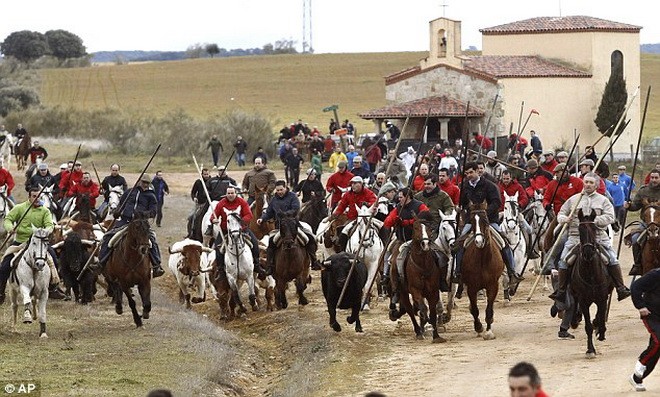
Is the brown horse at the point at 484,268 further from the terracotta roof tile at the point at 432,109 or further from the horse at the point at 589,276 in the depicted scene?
the terracotta roof tile at the point at 432,109

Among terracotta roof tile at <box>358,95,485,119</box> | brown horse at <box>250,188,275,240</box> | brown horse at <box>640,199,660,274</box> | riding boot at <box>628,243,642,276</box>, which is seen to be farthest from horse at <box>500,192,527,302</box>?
terracotta roof tile at <box>358,95,485,119</box>

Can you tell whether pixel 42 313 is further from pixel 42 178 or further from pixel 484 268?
pixel 42 178

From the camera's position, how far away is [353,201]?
26.1m

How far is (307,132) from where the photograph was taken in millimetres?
66062

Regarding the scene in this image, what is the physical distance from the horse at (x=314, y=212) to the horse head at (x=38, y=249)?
8075 millimetres

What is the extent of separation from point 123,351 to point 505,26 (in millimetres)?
52272

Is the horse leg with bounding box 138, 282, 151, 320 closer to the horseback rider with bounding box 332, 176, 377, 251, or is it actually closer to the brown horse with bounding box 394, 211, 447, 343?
the horseback rider with bounding box 332, 176, 377, 251

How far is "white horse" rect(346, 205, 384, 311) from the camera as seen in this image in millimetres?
25062

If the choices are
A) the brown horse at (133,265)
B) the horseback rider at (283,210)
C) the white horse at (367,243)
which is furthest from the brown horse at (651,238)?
the brown horse at (133,265)

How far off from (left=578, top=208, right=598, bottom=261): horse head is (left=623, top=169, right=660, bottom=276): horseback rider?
227 centimetres

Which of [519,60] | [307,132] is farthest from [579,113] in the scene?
[307,132]

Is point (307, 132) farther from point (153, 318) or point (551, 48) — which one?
point (153, 318)

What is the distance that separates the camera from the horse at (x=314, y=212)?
29.9m

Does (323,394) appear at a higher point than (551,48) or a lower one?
lower
